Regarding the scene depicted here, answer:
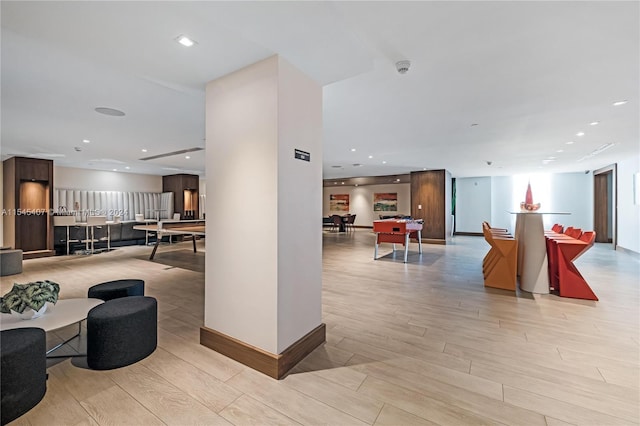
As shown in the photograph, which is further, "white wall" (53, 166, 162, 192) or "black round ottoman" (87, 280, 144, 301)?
"white wall" (53, 166, 162, 192)

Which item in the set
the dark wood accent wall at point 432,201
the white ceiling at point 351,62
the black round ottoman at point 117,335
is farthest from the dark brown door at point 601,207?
the black round ottoman at point 117,335

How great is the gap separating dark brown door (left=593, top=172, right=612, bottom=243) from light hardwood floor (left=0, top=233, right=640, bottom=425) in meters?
8.47

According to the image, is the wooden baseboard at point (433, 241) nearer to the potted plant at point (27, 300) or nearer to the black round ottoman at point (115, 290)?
the black round ottoman at point (115, 290)

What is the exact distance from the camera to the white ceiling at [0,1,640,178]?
6.10 feet

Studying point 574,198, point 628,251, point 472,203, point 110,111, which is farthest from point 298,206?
point 574,198

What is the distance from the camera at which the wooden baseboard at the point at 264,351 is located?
7.04 feet

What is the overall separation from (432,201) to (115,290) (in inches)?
393

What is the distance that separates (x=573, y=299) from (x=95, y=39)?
635 centimetres

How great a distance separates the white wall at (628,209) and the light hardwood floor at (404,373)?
5.43 metres

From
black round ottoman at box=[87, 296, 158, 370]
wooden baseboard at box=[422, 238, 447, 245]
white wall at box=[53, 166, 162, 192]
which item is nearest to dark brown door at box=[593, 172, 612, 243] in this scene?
wooden baseboard at box=[422, 238, 447, 245]

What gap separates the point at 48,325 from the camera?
2115mm

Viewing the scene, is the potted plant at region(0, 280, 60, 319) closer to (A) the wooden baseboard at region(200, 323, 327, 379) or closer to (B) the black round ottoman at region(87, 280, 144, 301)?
(B) the black round ottoman at region(87, 280, 144, 301)

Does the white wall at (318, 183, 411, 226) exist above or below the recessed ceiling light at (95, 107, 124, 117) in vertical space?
below

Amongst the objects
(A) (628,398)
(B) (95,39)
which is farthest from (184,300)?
(A) (628,398)
